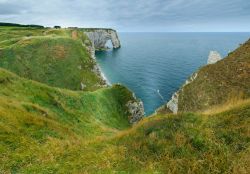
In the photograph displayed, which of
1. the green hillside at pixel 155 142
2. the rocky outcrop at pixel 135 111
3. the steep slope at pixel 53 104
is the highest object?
the green hillside at pixel 155 142

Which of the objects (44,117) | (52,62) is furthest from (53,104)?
(52,62)

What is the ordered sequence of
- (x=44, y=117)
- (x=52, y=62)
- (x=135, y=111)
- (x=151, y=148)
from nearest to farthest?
(x=151, y=148), (x=44, y=117), (x=135, y=111), (x=52, y=62)

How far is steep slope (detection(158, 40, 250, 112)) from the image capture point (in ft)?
106

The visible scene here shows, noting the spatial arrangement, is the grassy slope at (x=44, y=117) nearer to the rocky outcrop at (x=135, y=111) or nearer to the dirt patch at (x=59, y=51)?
the rocky outcrop at (x=135, y=111)

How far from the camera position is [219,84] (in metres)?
34.8

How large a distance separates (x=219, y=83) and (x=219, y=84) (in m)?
0.24

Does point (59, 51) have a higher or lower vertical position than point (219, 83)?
higher

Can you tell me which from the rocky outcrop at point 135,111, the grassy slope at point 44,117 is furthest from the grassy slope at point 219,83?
the rocky outcrop at point 135,111

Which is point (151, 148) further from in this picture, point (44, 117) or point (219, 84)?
point (219, 84)

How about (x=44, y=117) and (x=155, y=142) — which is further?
(x=44, y=117)

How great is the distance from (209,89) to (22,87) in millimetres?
26621

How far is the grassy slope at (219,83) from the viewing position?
106 ft

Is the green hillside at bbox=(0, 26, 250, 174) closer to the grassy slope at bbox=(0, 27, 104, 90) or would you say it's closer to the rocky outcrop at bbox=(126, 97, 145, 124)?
the rocky outcrop at bbox=(126, 97, 145, 124)

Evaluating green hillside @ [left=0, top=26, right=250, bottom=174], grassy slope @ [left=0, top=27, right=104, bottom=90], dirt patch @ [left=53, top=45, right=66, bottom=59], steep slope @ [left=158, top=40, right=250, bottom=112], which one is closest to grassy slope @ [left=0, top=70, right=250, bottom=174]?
green hillside @ [left=0, top=26, right=250, bottom=174]
